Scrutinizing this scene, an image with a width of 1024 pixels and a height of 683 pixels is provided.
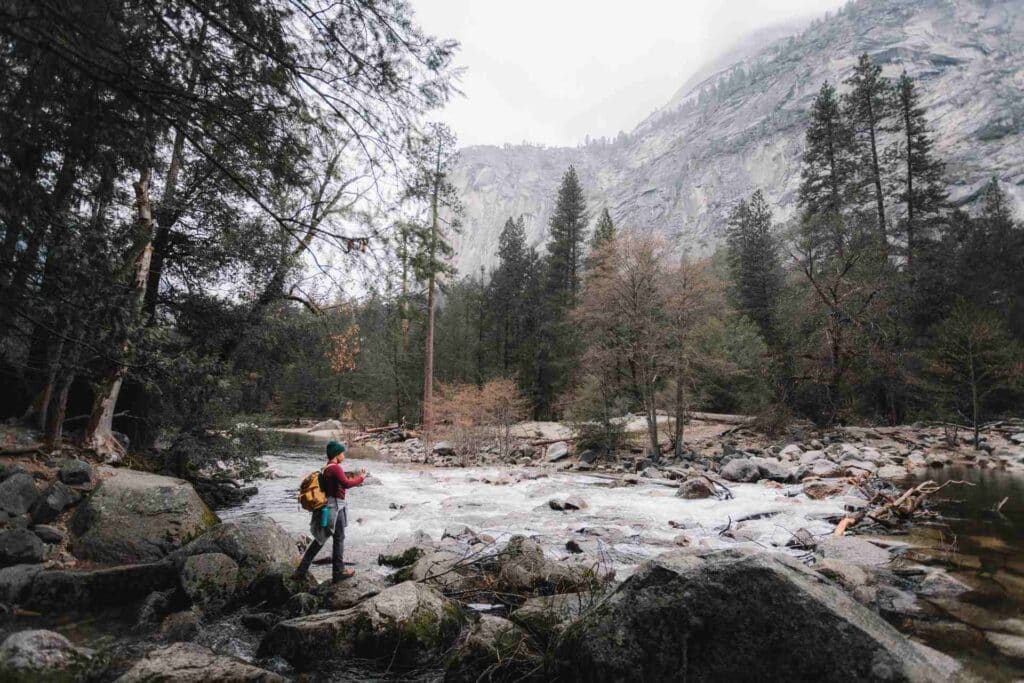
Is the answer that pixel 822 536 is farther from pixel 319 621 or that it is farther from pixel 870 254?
pixel 870 254

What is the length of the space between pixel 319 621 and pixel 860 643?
11.8ft

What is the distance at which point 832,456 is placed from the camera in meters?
15.3

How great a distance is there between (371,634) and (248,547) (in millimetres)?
2632

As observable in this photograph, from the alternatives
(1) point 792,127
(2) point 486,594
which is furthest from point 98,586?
(1) point 792,127

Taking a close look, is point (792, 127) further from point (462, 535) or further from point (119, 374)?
point (119, 374)

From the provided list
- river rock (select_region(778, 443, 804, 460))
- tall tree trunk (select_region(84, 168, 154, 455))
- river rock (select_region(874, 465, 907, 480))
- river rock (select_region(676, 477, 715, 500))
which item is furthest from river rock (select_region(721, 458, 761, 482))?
tall tree trunk (select_region(84, 168, 154, 455))

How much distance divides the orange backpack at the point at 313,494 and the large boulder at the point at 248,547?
0.67 m

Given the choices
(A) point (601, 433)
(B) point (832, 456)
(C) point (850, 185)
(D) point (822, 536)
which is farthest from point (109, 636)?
(C) point (850, 185)

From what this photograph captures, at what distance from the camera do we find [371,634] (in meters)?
3.83

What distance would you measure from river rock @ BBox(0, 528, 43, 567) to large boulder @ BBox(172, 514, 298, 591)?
1.39 meters

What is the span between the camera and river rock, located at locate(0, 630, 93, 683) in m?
3.01

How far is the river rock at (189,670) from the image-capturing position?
9.72ft

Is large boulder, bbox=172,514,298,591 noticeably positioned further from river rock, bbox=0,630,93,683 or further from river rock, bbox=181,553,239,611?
river rock, bbox=0,630,93,683

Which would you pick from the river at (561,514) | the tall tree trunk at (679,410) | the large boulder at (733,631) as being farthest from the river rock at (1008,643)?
the tall tree trunk at (679,410)
